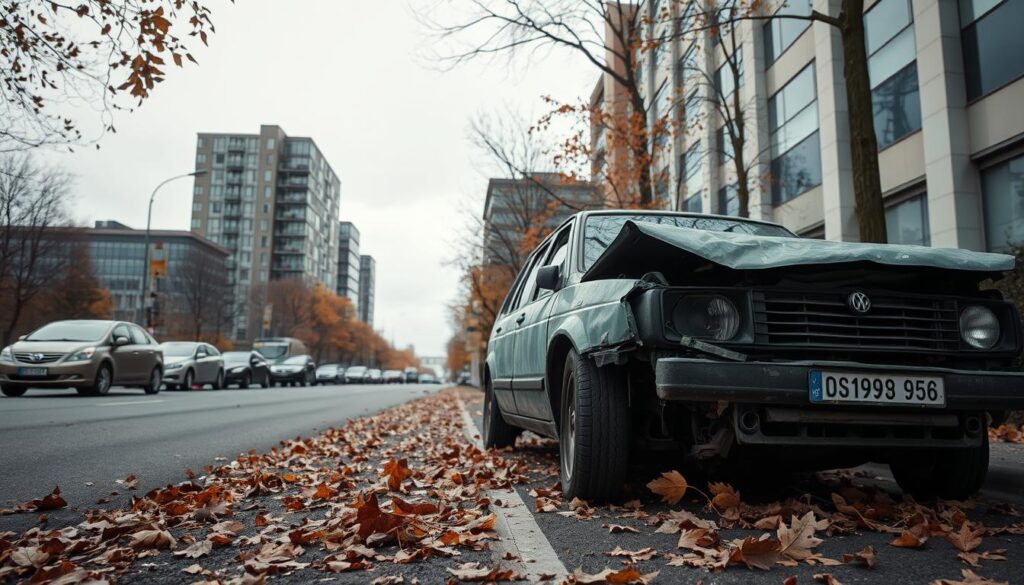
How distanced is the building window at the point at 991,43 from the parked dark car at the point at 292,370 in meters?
29.9

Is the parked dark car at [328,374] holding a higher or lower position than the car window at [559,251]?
lower

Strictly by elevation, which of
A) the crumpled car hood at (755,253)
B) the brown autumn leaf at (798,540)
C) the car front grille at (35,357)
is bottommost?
the brown autumn leaf at (798,540)

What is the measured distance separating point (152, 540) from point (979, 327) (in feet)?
12.5

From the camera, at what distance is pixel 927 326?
3289 mm

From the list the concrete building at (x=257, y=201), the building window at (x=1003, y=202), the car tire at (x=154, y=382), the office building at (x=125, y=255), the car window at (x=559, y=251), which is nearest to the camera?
the car window at (x=559, y=251)

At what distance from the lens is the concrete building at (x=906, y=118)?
12.4m

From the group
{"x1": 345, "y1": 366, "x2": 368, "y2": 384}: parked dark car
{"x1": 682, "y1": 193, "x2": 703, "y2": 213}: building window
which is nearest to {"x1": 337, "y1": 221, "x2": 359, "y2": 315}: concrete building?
{"x1": 345, "y1": 366, "x2": 368, "y2": 384}: parked dark car

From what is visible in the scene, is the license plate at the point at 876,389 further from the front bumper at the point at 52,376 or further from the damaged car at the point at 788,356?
the front bumper at the point at 52,376

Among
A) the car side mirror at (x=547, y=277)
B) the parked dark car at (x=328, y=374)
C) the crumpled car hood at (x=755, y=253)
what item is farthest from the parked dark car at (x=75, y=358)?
the parked dark car at (x=328, y=374)

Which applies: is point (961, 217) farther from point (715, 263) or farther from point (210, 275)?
point (210, 275)

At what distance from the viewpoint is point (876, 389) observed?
9.89ft

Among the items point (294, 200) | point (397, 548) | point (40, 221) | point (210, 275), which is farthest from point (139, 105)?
point (294, 200)

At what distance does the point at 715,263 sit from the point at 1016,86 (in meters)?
12.2

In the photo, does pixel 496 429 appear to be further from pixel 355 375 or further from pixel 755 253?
pixel 355 375
